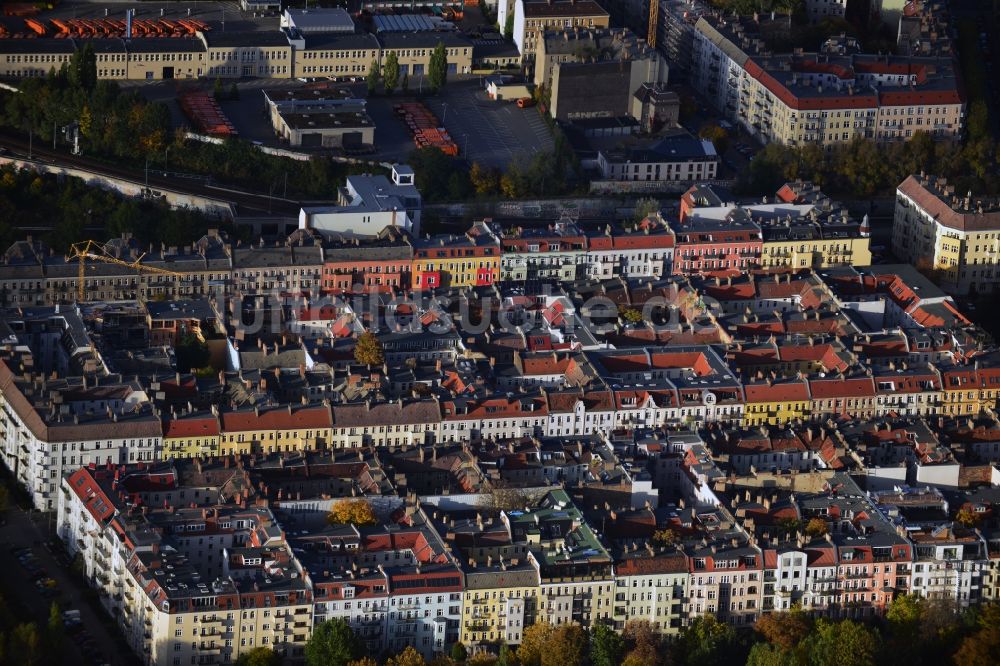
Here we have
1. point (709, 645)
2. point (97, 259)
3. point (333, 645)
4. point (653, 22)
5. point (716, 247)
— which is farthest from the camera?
point (653, 22)

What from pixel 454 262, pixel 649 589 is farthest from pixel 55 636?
pixel 454 262

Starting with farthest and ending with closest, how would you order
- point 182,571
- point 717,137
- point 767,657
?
1. point 717,137
2. point 182,571
3. point 767,657

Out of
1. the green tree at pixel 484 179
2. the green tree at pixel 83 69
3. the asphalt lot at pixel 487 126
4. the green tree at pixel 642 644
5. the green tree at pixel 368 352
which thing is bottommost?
the green tree at pixel 642 644

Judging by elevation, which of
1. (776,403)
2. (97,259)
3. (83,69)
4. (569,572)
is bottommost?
(569,572)

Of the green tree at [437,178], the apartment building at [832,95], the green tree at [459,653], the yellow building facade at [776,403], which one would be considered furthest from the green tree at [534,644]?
the apartment building at [832,95]

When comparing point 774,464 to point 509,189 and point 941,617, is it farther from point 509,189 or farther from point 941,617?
point 509,189

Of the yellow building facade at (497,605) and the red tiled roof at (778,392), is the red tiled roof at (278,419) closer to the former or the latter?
the yellow building facade at (497,605)

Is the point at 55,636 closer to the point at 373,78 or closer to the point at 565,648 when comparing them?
the point at 565,648
